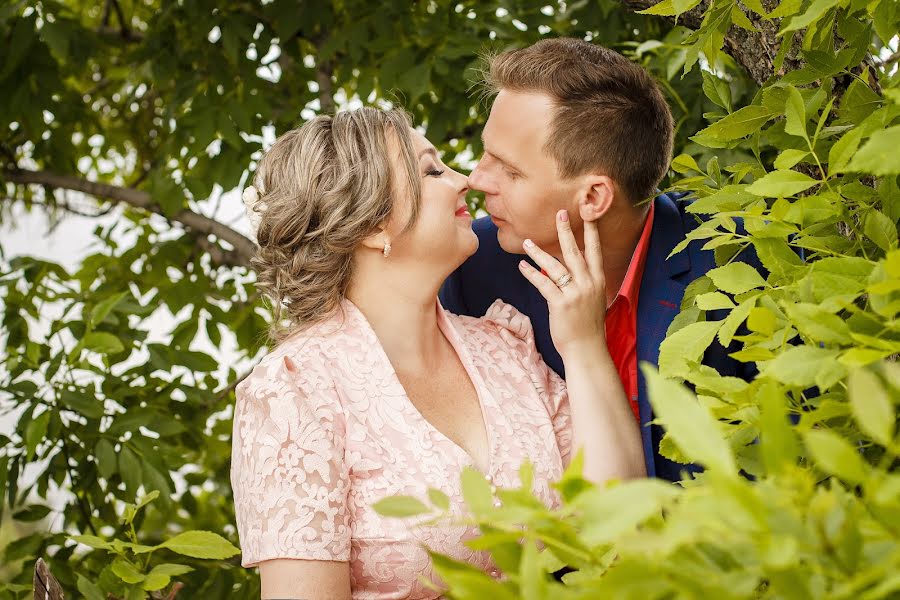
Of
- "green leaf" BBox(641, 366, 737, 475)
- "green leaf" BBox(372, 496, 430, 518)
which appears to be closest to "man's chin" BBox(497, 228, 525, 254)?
"green leaf" BBox(372, 496, 430, 518)

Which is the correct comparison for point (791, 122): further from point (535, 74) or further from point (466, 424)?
point (535, 74)

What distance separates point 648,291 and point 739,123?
94 cm

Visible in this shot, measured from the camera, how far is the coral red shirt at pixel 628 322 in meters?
2.20

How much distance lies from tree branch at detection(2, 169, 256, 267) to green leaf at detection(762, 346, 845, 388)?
2255mm

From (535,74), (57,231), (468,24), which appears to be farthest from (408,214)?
(57,231)

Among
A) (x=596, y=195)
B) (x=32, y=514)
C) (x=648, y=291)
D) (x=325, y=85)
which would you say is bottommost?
(x=32, y=514)

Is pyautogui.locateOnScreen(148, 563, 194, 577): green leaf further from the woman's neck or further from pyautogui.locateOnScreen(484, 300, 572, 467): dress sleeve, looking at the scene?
pyautogui.locateOnScreen(484, 300, 572, 467): dress sleeve

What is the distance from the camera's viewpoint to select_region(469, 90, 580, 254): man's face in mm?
2209

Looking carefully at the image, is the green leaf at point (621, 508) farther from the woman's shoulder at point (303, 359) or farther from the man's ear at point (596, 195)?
the man's ear at point (596, 195)

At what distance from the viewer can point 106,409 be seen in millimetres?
2350

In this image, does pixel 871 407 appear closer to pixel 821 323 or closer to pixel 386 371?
pixel 821 323

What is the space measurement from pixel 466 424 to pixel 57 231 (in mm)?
2388

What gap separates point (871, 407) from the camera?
564 millimetres

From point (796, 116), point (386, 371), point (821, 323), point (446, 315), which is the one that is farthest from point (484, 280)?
point (821, 323)
